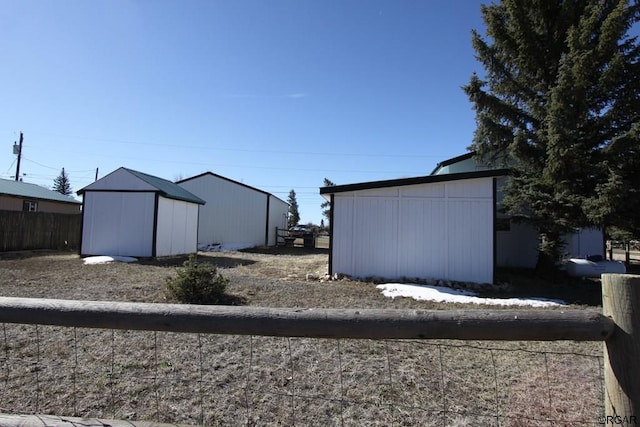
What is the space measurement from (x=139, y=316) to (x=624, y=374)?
2.24 meters

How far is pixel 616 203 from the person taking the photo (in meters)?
8.04

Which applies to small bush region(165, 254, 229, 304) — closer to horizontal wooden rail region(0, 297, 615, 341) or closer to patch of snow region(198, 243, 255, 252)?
horizontal wooden rail region(0, 297, 615, 341)

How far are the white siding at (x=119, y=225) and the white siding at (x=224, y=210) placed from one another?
349 inches

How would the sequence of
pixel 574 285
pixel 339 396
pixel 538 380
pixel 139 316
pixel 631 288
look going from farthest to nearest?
pixel 574 285 → pixel 538 380 → pixel 339 396 → pixel 139 316 → pixel 631 288

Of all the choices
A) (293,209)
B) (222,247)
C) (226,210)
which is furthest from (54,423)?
(293,209)

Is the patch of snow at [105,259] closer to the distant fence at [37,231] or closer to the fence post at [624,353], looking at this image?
the distant fence at [37,231]

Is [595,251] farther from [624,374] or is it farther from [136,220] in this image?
[136,220]

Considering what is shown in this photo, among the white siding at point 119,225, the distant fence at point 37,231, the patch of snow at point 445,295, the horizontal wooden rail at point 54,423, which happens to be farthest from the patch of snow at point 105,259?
the horizontal wooden rail at point 54,423

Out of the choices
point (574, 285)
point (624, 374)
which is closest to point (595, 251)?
point (574, 285)

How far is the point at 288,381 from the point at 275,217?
82.1 ft

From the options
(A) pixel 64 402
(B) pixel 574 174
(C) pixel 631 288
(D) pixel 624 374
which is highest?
(B) pixel 574 174

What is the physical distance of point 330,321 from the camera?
5.80 ft

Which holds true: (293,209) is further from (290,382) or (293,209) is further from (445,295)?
(290,382)

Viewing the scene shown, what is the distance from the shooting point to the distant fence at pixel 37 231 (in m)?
16.6
